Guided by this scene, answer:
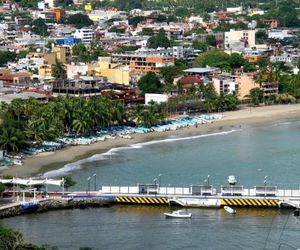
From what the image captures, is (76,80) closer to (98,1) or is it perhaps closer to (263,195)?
(263,195)

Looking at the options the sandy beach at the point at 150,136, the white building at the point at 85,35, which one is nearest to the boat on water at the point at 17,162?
the sandy beach at the point at 150,136

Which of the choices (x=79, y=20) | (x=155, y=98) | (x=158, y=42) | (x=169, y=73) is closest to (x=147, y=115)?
(x=155, y=98)

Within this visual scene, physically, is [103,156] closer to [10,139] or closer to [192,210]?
[10,139]

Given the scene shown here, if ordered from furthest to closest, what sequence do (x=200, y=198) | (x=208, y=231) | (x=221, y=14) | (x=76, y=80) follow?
1. (x=221, y=14)
2. (x=76, y=80)
3. (x=200, y=198)
4. (x=208, y=231)

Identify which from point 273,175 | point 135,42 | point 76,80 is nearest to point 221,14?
point 135,42

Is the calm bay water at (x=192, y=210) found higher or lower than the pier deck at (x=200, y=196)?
lower

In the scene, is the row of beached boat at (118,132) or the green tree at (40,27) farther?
the green tree at (40,27)

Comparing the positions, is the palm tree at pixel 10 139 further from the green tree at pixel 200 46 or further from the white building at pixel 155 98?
the green tree at pixel 200 46

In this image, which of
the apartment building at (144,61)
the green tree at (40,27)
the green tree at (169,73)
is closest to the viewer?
the green tree at (169,73)
